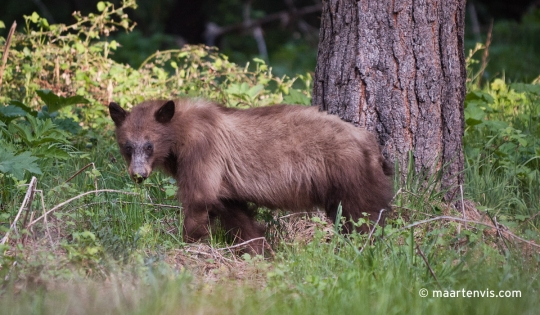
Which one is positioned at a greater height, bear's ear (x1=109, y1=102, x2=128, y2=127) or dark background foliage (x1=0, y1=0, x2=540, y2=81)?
dark background foliage (x1=0, y1=0, x2=540, y2=81)

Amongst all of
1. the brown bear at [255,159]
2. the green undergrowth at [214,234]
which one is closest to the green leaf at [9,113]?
the green undergrowth at [214,234]

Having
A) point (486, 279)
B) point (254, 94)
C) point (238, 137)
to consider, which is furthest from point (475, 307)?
point (254, 94)

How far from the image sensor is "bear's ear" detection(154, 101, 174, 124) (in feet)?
16.9

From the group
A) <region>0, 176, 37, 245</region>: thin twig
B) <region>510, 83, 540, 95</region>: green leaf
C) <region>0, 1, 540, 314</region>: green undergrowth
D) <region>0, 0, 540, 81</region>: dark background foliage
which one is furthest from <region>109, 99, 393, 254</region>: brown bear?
<region>0, 0, 540, 81</region>: dark background foliage

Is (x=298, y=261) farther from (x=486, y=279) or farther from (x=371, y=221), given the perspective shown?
(x=486, y=279)

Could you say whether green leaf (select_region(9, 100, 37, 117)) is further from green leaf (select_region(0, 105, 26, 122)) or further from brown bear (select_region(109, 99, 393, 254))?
brown bear (select_region(109, 99, 393, 254))

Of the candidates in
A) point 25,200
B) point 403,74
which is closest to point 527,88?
point 403,74

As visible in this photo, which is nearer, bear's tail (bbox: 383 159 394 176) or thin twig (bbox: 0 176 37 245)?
thin twig (bbox: 0 176 37 245)

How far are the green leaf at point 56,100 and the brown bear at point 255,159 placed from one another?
1780 mm

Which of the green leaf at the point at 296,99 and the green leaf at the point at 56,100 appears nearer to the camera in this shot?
the green leaf at the point at 56,100

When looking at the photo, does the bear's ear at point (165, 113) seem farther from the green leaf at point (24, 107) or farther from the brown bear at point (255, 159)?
the green leaf at point (24, 107)

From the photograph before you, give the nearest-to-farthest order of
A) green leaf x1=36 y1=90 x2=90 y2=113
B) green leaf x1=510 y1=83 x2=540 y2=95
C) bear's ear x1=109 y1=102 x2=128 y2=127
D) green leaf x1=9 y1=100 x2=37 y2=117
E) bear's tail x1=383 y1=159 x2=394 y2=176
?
1. bear's ear x1=109 y1=102 x2=128 y2=127
2. bear's tail x1=383 y1=159 x2=394 y2=176
3. green leaf x1=9 y1=100 x2=37 y2=117
4. green leaf x1=36 y1=90 x2=90 y2=113
5. green leaf x1=510 y1=83 x2=540 y2=95

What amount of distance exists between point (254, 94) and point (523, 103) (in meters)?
3.07

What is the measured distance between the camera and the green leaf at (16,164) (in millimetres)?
5273
